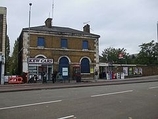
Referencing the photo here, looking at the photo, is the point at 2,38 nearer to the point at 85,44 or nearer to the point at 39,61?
the point at 39,61

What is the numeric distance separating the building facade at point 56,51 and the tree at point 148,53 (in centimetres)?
Answer: 3267

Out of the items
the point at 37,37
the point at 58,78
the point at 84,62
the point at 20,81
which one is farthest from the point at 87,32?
the point at 20,81

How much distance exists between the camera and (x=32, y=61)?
34.5 m

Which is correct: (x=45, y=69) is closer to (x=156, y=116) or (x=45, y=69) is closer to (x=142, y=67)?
(x=142, y=67)

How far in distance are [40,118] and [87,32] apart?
3601 centimetres

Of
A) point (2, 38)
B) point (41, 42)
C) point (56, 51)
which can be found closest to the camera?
point (2, 38)

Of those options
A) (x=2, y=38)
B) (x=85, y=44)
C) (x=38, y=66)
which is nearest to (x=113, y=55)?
(x=85, y=44)

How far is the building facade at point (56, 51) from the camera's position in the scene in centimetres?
3588

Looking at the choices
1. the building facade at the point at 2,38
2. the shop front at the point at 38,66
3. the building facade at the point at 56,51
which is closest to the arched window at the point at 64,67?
the building facade at the point at 56,51

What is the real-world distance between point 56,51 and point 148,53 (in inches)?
1614

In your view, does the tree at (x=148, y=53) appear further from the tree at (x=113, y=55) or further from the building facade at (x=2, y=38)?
the building facade at (x=2, y=38)

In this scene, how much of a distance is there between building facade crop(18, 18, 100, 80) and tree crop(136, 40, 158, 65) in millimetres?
32673

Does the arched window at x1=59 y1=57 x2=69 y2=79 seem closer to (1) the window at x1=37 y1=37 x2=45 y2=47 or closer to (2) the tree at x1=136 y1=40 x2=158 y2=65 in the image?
(1) the window at x1=37 y1=37 x2=45 y2=47

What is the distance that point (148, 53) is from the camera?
7156 cm
